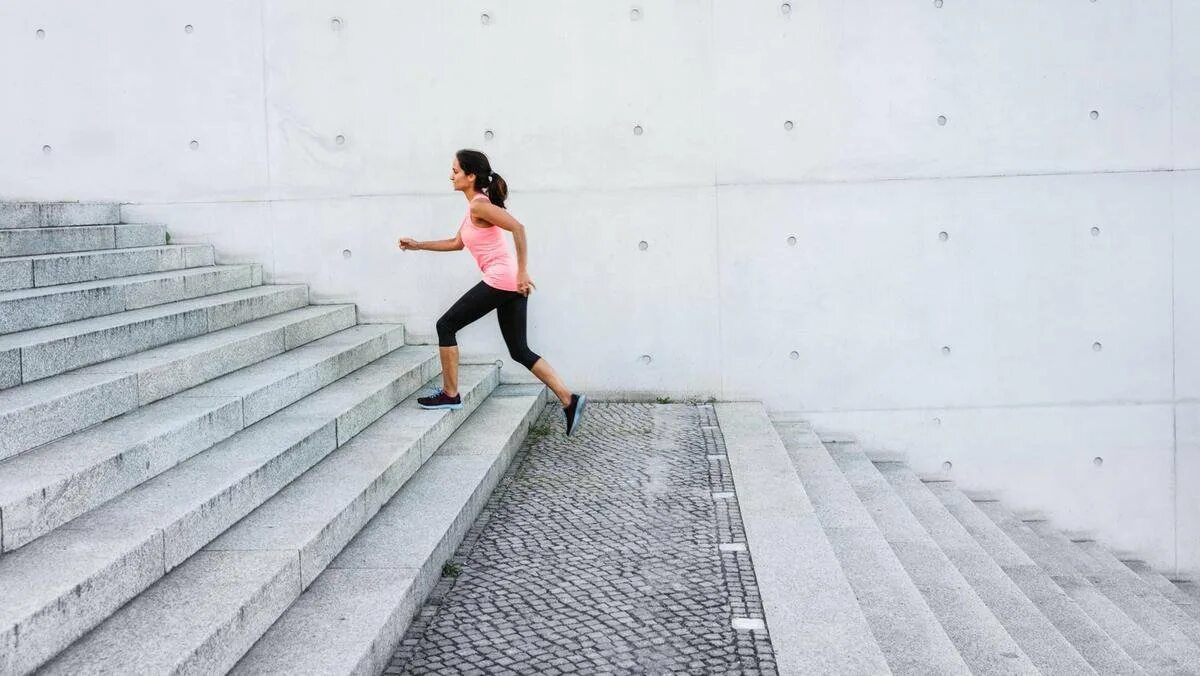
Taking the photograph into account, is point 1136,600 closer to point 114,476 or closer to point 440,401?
point 440,401

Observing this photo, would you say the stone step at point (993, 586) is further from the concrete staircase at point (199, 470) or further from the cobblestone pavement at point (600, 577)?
the concrete staircase at point (199, 470)

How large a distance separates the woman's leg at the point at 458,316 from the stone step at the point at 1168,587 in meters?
5.02

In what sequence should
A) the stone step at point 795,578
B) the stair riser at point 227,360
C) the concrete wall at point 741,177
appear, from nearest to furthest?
the stone step at point 795,578
the stair riser at point 227,360
the concrete wall at point 741,177

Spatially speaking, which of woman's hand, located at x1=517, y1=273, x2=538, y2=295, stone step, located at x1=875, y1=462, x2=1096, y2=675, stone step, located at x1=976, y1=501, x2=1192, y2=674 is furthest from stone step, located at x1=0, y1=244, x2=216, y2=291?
stone step, located at x1=976, y1=501, x2=1192, y2=674

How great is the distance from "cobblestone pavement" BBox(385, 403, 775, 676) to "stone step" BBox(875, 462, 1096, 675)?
4.38 feet

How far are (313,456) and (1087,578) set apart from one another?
5.15 metres

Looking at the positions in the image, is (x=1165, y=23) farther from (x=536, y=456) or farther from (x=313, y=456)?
(x=313, y=456)

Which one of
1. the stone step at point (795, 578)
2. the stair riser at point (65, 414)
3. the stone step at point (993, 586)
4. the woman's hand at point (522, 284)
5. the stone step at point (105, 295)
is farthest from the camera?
the woman's hand at point (522, 284)

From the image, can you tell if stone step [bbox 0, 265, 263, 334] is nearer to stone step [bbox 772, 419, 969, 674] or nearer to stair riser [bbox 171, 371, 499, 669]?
stair riser [bbox 171, 371, 499, 669]

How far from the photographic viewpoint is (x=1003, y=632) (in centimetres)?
461

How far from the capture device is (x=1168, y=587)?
7996 mm

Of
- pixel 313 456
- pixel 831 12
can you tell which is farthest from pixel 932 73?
pixel 313 456

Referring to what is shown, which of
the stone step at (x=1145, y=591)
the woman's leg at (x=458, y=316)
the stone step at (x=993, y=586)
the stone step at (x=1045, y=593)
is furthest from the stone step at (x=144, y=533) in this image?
the stone step at (x=1145, y=591)

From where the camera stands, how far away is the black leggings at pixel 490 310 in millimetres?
6383
